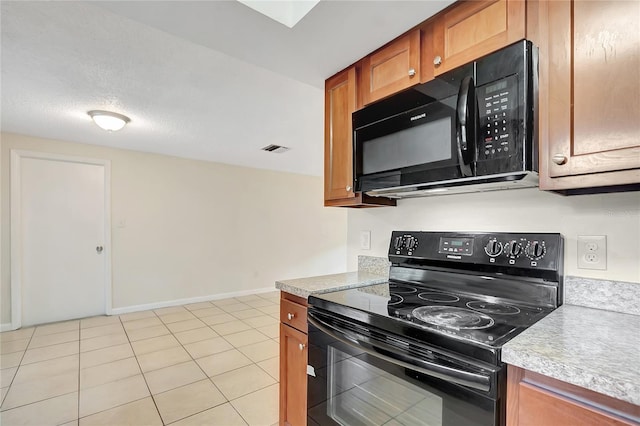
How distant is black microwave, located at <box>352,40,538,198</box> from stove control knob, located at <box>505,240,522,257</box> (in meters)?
0.24

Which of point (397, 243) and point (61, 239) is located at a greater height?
point (397, 243)

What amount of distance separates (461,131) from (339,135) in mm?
824

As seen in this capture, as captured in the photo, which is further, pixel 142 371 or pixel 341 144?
pixel 142 371

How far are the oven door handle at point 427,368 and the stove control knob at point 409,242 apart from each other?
683 millimetres

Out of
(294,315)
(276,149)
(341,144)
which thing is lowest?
(294,315)

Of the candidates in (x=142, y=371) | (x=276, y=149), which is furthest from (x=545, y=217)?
(x=276, y=149)

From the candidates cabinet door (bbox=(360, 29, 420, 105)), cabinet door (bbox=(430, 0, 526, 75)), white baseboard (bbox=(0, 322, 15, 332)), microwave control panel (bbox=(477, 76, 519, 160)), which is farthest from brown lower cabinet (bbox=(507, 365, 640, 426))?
white baseboard (bbox=(0, 322, 15, 332))

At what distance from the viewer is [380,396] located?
1038 millimetres

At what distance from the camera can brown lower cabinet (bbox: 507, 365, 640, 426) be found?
62 cm

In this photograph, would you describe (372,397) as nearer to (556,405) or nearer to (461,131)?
(556,405)

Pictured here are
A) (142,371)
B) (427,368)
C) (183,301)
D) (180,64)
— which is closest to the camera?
(427,368)

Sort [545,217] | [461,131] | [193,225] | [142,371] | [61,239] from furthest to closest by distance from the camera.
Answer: [193,225] → [61,239] → [142,371] → [545,217] → [461,131]

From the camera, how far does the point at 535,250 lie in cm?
119

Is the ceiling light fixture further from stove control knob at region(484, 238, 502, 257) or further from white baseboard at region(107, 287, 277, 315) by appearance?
stove control knob at region(484, 238, 502, 257)
